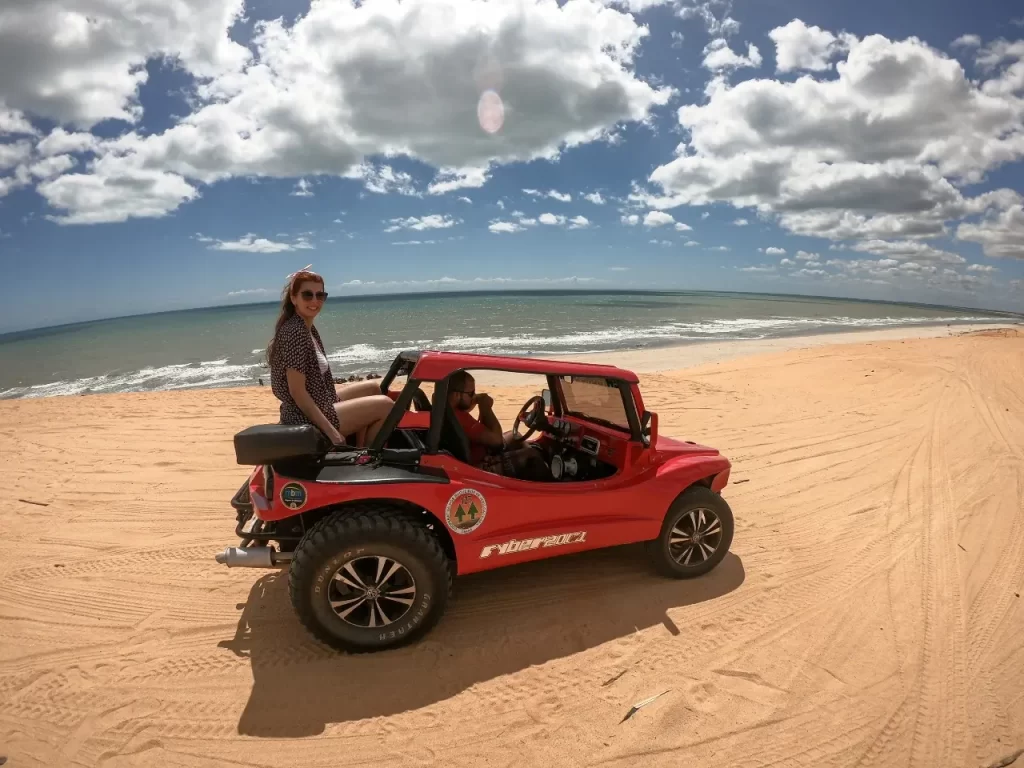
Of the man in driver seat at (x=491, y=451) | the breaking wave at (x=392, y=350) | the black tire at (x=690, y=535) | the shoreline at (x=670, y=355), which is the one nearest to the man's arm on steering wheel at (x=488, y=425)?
the man in driver seat at (x=491, y=451)

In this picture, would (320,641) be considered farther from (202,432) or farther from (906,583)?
(202,432)

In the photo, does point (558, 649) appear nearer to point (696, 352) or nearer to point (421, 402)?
point (421, 402)

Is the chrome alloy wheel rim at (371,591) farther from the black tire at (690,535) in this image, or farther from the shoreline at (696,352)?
the shoreline at (696,352)

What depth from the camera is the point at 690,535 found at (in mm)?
4211

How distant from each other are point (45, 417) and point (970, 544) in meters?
14.0

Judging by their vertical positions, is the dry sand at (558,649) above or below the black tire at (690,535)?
below

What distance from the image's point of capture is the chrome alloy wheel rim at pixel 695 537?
13.7ft

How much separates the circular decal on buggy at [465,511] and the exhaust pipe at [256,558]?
101cm

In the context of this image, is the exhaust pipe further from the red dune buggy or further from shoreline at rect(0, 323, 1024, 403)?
shoreline at rect(0, 323, 1024, 403)

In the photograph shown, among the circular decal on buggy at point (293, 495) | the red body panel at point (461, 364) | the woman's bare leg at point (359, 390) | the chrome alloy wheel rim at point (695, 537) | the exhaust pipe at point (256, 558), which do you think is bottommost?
the chrome alloy wheel rim at point (695, 537)

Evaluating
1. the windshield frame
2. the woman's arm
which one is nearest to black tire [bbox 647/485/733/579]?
the windshield frame

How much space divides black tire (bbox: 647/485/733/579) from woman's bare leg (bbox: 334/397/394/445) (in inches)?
90.3

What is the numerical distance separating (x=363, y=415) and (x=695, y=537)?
108 inches

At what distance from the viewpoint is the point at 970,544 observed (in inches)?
191
